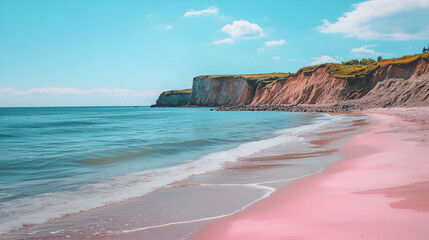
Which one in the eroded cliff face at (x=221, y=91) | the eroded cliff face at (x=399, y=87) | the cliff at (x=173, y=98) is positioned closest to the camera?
the eroded cliff face at (x=399, y=87)

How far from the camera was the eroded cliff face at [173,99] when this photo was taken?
13788 cm

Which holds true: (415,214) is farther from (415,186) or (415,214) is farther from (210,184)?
(210,184)

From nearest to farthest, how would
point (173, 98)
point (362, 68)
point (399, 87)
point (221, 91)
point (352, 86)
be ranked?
1. point (399, 87)
2. point (352, 86)
3. point (362, 68)
4. point (221, 91)
5. point (173, 98)

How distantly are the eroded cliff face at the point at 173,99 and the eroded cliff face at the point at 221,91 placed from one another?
17439mm

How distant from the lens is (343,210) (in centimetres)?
407

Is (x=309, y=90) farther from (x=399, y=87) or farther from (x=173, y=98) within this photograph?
(x=173, y=98)

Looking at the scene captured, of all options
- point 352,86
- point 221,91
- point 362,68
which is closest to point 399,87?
point 352,86

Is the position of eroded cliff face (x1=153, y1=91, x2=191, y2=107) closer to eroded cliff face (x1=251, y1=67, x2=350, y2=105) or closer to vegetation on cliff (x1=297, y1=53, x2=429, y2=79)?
eroded cliff face (x1=251, y1=67, x2=350, y2=105)

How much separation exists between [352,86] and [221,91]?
57485mm

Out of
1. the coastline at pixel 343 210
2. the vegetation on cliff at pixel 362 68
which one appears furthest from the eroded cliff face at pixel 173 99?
the coastline at pixel 343 210

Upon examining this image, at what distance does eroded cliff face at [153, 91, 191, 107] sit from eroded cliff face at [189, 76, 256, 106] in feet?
57.2

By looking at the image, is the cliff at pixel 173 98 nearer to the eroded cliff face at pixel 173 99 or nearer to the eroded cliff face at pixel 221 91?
the eroded cliff face at pixel 173 99

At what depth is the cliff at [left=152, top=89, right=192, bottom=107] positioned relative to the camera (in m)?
138

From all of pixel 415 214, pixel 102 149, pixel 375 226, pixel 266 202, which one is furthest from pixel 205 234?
pixel 102 149
